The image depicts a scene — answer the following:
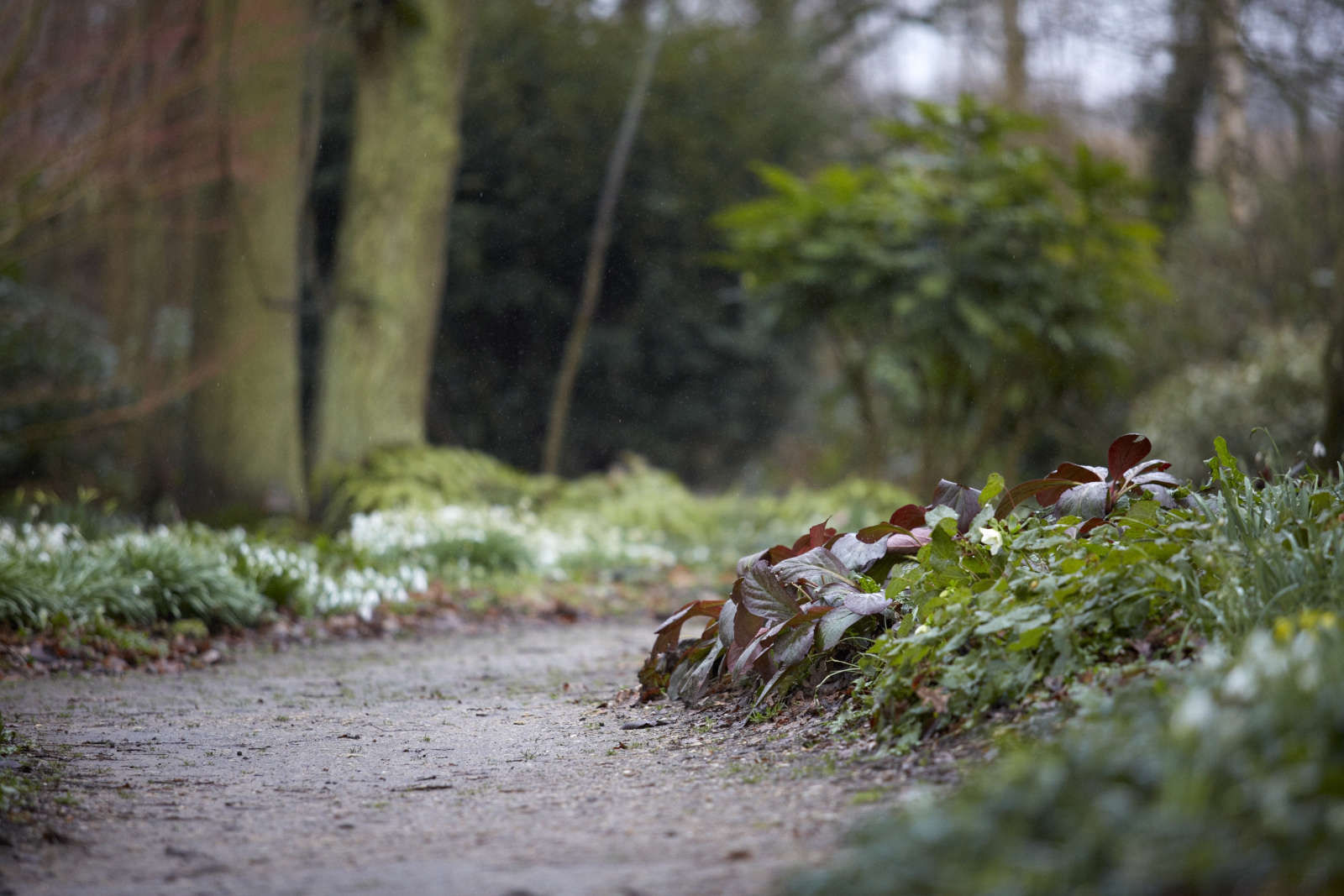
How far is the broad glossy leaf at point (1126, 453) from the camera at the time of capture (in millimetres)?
3240

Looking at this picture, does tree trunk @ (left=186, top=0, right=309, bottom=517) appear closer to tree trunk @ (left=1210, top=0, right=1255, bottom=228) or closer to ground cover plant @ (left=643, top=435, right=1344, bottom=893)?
ground cover plant @ (left=643, top=435, right=1344, bottom=893)

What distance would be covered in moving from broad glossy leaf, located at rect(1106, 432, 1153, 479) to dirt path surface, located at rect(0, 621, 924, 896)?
1.21 metres

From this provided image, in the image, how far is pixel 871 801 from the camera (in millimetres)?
2182

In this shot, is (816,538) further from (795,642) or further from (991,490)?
(991,490)

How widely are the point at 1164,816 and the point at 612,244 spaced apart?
13.7m

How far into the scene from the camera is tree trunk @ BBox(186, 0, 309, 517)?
28.6 feet

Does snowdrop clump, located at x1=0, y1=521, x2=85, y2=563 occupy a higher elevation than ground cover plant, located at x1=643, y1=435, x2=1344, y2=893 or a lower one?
lower

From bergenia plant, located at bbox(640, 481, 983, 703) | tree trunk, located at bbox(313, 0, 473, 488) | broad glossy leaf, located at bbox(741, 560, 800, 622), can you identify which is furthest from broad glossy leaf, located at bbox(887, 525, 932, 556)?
tree trunk, located at bbox(313, 0, 473, 488)

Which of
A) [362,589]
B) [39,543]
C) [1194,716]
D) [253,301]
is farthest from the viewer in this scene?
[253,301]

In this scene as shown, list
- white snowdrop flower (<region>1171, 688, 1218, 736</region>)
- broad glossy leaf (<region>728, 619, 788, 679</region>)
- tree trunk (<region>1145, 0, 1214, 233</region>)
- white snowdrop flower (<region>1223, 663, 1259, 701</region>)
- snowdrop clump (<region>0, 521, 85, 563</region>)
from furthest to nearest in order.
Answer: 1. tree trunk (<region>1145, 0, 1214, 233</region>)
2. snowdrop clump (<region>0, 521, 85, 563</region>)
3. broad glossy leaf (<region>728, 619, 788, 679</region>)
4. white snowdrop flower (<region>1223, 663, 1259, 701</region>)
5. white snowdrop flower (<region>1171, 688, 1218, 736</region>)

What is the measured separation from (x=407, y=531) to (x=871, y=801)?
5686 mm

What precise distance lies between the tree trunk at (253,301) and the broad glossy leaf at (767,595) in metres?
6.25

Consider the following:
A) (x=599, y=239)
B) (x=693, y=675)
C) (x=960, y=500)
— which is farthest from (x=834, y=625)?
(x=599, y=239)

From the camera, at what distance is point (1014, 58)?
47.8ft
